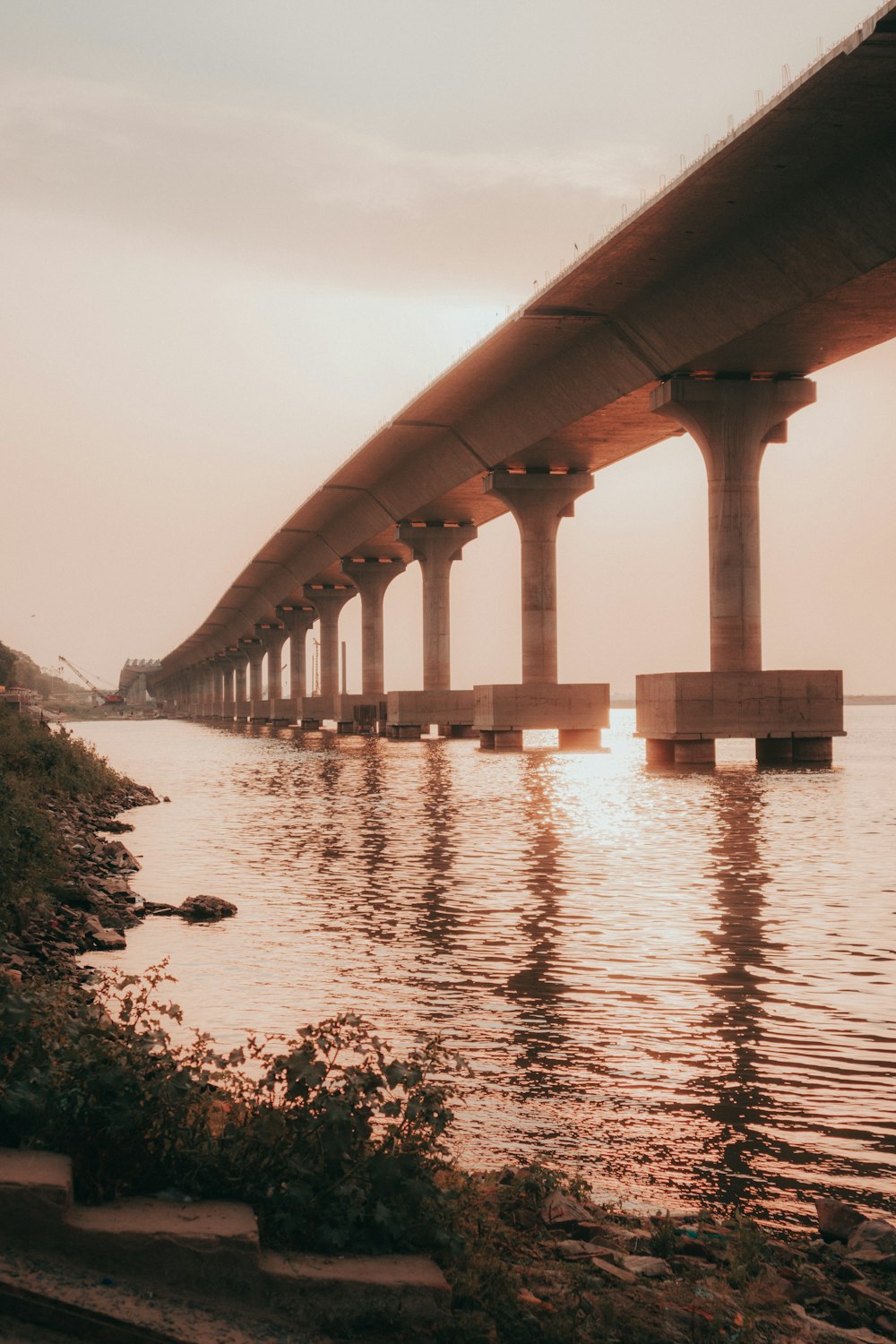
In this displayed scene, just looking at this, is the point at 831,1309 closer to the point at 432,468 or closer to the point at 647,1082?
the point at 647,1082

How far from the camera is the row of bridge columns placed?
154 ft

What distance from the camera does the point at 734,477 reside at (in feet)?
155

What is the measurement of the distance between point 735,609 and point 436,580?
39.7 metres

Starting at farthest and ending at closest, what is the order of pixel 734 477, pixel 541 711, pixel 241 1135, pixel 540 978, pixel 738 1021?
pixel 541 711 < pixel 734 477 < pixel 540 978 < pixel 738 1021 < pixel 241 1135

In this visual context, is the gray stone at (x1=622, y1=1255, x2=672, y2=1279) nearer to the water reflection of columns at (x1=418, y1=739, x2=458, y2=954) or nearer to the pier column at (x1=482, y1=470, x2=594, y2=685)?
the water reflection of columns at (x1=418, y1=739, x2=458, y2=954)

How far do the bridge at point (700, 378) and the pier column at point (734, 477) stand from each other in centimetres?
7

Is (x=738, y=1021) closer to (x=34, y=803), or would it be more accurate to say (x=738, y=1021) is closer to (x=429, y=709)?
(x=34, y=803)

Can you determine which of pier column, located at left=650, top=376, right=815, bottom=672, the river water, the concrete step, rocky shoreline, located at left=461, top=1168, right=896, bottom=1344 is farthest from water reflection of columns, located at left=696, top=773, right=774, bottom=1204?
pier column, located at left=650, top=376, right=815, bottom=672

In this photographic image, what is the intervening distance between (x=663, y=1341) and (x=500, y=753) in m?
55.7

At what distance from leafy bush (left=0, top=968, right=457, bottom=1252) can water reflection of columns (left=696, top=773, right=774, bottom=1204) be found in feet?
6.44

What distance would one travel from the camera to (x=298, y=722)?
139 m

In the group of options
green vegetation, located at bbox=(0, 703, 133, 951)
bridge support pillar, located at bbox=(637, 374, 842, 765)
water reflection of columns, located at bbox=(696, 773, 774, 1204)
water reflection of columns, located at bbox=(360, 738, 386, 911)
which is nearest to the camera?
water reflection of columns, located at bbox=(696, 773, 774, 1204)

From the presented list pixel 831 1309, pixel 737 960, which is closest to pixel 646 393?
pixel 737 960

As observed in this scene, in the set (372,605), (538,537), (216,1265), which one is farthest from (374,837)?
(372,605)
